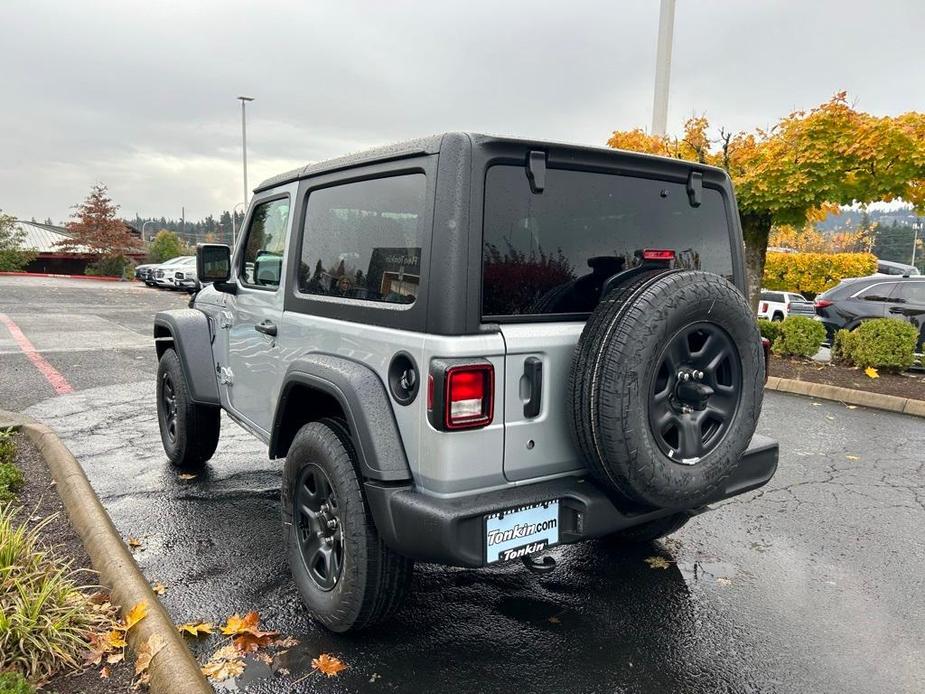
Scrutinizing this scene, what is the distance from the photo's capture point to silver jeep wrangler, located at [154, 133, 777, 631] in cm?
235

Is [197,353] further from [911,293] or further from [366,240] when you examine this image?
[911,293]

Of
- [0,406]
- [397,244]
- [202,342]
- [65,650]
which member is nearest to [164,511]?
[202,342]

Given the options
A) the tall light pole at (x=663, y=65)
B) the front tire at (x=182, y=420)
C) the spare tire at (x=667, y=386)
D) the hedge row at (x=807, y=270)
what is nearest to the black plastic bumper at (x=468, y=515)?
the spare tire at (x=667, y=386)

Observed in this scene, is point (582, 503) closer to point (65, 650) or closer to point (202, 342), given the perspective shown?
point (65, 650)

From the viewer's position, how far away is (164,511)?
419 centimetres

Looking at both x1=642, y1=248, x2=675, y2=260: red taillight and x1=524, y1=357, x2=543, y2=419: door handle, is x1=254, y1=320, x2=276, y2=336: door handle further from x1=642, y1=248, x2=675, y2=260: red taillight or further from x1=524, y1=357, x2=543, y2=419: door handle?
x1=642, y1=248, x2=675, y2=260: red taillight

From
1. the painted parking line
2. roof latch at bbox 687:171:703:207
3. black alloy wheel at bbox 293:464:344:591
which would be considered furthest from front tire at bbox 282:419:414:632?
the painted parking line

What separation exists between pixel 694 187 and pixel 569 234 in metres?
0.84

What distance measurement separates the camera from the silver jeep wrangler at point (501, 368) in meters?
2.35

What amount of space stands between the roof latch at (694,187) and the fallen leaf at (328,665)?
254 centimetres

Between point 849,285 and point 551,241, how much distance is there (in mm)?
11249

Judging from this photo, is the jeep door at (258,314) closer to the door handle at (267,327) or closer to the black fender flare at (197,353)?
the door handle at (267,327)

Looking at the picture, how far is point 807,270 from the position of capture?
28.6 m

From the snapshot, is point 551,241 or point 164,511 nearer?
point 551,241
